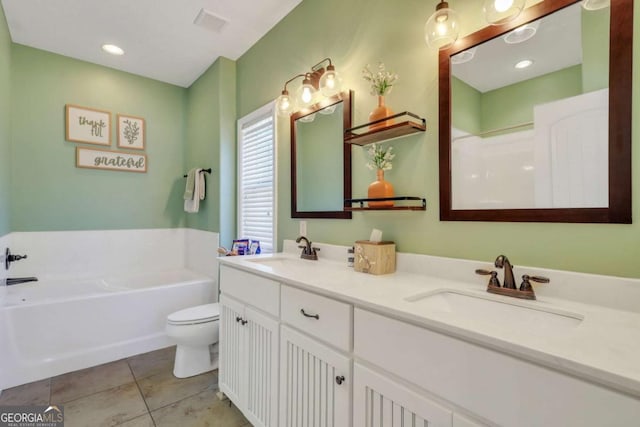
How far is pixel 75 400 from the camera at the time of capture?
6.27 feet

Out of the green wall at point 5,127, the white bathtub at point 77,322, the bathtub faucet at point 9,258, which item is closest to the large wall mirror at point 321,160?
the white bathtub at point 77,322

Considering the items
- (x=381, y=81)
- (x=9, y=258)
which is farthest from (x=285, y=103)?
(x=9, y=258)

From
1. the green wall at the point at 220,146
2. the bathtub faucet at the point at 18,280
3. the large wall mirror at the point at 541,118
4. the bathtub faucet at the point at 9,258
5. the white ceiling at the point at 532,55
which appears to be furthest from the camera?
the green wall at the point at 220,146

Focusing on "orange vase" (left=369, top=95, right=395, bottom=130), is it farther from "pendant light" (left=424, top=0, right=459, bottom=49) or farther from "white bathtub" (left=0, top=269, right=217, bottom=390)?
"white bathtub" (left=0, top=269, right=217, bottom=390)

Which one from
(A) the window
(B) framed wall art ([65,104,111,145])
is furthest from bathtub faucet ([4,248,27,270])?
(A) the window

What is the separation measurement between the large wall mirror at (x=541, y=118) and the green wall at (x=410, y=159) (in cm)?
4

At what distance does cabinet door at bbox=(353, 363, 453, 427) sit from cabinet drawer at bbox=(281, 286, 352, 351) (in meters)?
0.12

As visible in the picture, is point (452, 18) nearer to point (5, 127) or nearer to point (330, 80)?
point (330, 80)

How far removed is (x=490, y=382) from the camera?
27.7 inches

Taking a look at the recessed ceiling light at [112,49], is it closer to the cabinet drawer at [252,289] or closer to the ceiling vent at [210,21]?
the ceiling vent at [210,21]

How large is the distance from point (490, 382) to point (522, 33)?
1239mm

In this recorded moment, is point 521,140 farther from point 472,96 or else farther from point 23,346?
point 23,346

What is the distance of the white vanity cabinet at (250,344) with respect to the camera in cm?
143

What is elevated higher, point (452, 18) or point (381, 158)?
point (452, 18)
